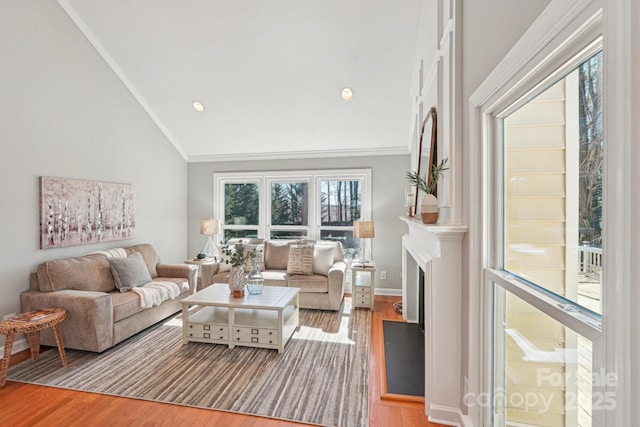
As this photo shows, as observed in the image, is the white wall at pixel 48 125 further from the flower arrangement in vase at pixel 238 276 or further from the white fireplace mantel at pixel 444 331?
the white fireplace mantel at pixel 444 331

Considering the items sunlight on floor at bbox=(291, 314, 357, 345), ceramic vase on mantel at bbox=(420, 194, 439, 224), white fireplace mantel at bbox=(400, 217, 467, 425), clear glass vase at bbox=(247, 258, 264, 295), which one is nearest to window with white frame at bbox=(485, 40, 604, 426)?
white fireplace mantel at bbox=(400, 217, 467, 425)

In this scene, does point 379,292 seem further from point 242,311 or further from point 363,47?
point 363,47

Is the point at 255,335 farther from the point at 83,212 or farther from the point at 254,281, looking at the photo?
the point at 83,212

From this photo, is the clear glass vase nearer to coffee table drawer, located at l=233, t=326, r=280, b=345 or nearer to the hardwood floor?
coffee table drawer, located at l=233, t=326, r=280, b=345

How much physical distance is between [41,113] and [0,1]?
942mm

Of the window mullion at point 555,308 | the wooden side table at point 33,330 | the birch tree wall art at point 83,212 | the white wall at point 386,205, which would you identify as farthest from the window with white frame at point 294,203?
the window mullion at point 555,308

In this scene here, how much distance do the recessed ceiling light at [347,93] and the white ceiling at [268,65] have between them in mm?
52

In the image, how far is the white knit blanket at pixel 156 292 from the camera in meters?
3.34

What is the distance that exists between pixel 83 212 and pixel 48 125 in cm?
98

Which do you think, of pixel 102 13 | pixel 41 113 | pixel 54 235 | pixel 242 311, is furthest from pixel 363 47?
pixel 54 235

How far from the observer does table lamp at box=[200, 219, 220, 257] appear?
5.14 meters

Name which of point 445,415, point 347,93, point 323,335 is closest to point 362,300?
point 323,335

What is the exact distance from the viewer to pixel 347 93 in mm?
3900

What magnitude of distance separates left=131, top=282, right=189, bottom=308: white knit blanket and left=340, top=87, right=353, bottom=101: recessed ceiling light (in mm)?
3167
